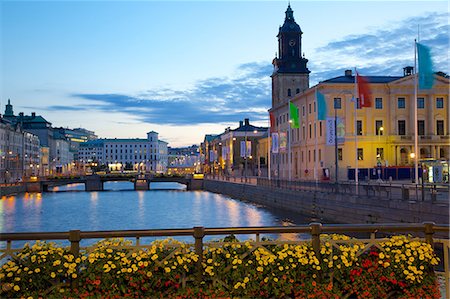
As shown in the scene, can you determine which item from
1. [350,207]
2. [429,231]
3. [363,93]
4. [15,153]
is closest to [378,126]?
[363,93]

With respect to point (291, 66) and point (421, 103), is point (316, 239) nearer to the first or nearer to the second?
point (421, 103)

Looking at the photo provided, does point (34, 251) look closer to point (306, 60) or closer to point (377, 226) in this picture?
point (377, 226)

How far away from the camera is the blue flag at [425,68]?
37.3 m

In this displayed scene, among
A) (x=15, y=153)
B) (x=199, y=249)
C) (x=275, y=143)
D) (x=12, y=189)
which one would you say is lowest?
(x=12, y=189)

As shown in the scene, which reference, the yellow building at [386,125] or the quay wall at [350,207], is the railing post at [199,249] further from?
the yellow building at [386,125]

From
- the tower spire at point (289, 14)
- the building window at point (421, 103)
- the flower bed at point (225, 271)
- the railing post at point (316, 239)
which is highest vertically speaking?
the tower spire at point (289, 14)


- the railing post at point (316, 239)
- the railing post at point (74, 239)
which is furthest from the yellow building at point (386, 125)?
the railing post at point (74, 239)

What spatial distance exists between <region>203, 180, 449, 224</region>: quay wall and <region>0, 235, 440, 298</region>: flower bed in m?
23.7

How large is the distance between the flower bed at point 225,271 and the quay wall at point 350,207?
23653 millimetres

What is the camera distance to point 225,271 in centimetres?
1022

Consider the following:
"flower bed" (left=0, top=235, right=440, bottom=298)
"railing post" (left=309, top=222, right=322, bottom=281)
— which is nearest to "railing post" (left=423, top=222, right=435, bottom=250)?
"flower bed" (left=0, top=235, right=440, bottom=298)

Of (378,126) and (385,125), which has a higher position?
(385,125)

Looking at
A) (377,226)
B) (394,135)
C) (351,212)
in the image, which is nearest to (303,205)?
(351,212)

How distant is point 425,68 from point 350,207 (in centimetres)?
1505
